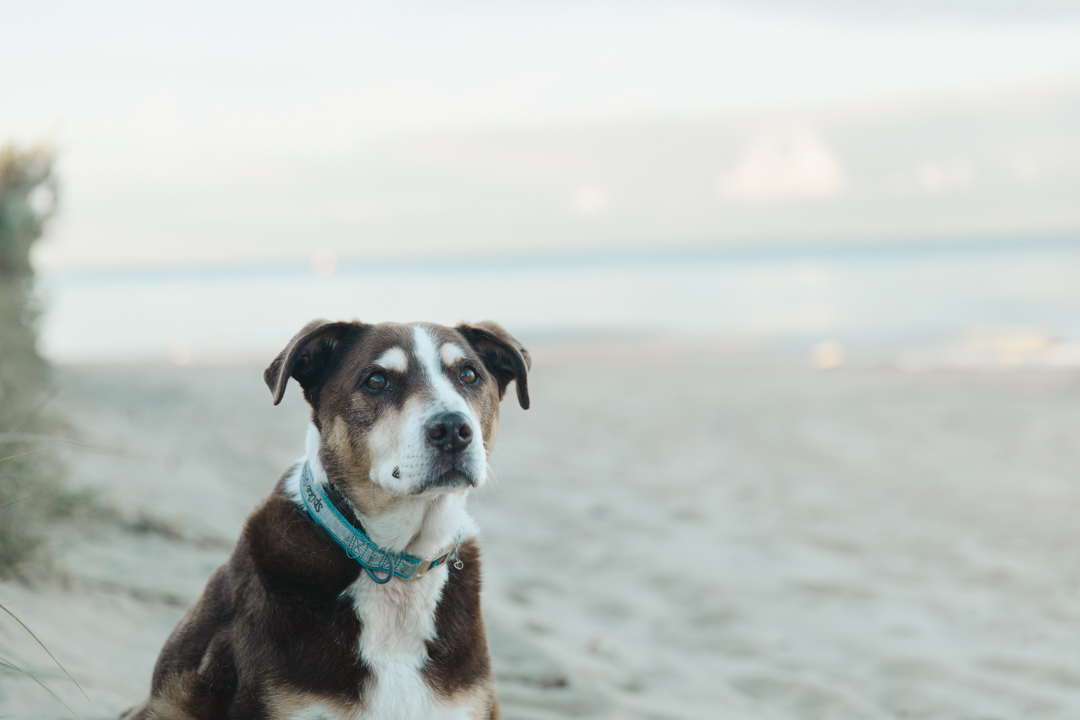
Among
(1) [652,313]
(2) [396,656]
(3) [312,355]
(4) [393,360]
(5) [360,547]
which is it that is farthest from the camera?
(1) [652,313]

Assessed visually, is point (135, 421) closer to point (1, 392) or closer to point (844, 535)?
point (1, 392)

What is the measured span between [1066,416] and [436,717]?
11319mm

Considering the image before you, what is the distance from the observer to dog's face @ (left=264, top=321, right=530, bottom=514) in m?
3.09

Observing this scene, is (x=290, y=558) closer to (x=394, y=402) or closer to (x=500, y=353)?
(x=394, y=402)

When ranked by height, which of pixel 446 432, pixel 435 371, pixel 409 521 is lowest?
pixel 409 521

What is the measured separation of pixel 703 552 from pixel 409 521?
4.18 m

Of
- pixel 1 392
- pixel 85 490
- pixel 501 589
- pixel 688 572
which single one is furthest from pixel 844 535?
pixel 1 392

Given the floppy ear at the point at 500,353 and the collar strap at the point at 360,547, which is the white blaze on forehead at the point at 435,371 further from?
the collar strap at the point at 360,547

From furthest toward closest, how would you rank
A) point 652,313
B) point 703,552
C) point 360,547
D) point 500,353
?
point 652,313, point 703,552, point 500,353, point 360,547

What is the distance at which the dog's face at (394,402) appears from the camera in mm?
3086

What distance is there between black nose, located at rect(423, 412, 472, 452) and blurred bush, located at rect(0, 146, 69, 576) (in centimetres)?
227

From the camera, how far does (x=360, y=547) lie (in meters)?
2.99

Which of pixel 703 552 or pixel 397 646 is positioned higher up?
pixel 397 646

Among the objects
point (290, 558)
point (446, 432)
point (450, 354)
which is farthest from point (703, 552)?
point (290, 558)
